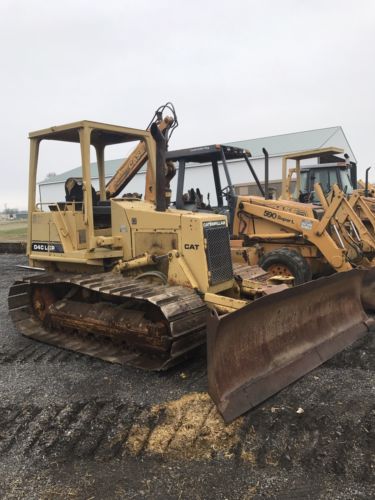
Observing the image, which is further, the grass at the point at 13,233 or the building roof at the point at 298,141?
the building roof at the point at 298,141

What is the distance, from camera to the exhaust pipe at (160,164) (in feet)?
16.2

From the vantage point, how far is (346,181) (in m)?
11.5

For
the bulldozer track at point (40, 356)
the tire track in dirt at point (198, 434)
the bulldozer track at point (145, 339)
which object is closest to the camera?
the tire track in dirt at point (198, 434)

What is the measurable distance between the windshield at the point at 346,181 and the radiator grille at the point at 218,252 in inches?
269

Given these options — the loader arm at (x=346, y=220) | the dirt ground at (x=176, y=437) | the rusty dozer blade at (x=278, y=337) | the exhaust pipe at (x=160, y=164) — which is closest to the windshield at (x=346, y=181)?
the loader arm at (x=346, y=220)

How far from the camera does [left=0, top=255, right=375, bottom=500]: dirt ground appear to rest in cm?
285

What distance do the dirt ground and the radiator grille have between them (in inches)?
39.2

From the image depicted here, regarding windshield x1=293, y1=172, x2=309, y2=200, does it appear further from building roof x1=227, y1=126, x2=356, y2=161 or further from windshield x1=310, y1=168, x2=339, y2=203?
building roof x1=227, y1=126, x2=356, y2=161

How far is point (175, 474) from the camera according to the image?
296 centimetres

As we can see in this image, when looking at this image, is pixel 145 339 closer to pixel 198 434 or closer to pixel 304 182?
pixel 198 434

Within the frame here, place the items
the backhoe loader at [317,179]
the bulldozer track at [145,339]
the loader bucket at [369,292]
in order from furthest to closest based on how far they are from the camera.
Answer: the backhoe loader at [317,179] < the loader bucket at [369,292] < the bulldozer track at [145,339]

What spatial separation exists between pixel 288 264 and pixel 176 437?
437cm

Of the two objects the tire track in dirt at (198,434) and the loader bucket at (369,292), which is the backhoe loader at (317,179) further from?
the tire track in dirt at (198,434)

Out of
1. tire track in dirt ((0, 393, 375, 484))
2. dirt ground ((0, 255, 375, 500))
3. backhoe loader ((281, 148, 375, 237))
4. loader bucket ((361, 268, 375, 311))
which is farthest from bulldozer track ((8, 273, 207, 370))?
backhoe loader ((281, 148, 375, 237))
